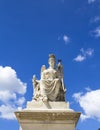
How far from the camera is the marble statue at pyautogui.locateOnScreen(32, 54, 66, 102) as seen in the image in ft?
52.5

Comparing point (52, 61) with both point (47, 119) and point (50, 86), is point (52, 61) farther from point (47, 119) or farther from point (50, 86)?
point (47, 119)

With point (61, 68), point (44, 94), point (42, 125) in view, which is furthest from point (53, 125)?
point (61, 68)

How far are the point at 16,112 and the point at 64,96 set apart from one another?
236 centimetres

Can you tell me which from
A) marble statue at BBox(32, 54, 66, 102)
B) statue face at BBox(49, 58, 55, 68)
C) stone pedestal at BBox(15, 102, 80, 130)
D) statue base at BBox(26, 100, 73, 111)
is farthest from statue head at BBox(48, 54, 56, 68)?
stone pedestal at BBox(15, 102, 80, 130)

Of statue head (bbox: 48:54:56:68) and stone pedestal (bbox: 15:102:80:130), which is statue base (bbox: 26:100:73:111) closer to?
stone pedestal (bbox: 15:102:80:130)

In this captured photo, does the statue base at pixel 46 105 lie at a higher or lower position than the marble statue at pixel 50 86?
lower

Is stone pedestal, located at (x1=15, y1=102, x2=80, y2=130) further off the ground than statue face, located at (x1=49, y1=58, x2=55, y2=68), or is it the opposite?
statue face, located at (x1=49, y1=58, x2=55, y2=68)

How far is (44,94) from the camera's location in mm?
15945

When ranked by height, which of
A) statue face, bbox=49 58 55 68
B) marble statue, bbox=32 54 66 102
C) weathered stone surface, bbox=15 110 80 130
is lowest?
weathered stone surface, bbox=15 110 80 130

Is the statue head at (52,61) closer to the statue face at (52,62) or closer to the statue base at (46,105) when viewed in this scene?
the statue face at (52,62)

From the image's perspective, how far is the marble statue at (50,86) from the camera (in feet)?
52.5

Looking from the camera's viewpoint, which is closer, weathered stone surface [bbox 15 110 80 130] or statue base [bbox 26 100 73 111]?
weathered stone surface [bbox 15 110 80 130]

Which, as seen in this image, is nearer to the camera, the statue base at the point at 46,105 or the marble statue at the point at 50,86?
the statue base at the point at 46,105

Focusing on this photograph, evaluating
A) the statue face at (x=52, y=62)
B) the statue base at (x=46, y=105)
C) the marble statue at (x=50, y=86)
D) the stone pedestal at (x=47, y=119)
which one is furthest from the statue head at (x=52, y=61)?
the stone pedestal at (x=47, y=119)
